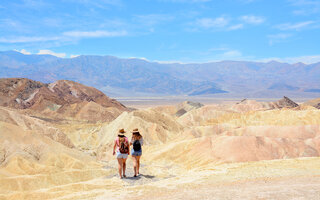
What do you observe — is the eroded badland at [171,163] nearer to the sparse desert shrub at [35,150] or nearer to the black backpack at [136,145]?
the sparse desert shrub at [35,150]

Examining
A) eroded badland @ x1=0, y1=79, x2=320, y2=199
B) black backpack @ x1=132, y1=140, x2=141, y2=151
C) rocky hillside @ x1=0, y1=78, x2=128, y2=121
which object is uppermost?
rocky hillside @ x1=0, y1=78, x2=128, y2=121

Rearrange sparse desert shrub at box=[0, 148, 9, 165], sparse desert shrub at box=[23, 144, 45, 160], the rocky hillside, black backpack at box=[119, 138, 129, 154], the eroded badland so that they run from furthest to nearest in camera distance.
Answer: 1. the rocky hillside
2. sparse desert shrub at box=[23, 144, 45, 160]
3. sparse desert shrub at box=[0, 148, 9, 165]
4. black backpack at box=[119, 138, 129, 154]
5. the eroded badland

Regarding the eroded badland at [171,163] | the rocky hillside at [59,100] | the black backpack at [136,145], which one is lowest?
the eroded badland at [171,163]

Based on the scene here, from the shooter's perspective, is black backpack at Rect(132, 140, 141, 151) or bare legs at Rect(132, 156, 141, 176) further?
bare legs at Rect(132, 156, 141, 176)

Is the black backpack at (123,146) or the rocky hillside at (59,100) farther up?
the rocky hillside at (59,100)

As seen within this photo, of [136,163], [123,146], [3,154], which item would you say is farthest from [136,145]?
[3,154]

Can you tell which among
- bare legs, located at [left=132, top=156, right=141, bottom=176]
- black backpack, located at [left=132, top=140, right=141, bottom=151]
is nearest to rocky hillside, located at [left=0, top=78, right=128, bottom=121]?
bare legs, located at [left=132, top=156, right=141, bottom=176]

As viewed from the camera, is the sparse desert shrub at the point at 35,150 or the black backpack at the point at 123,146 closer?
the black backpack at the point at 123,146

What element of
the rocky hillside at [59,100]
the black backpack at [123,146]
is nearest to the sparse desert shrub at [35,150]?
the black backpack at [123,146]

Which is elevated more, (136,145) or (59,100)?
(59,100)

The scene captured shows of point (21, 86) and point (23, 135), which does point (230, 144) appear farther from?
point (21, 86)

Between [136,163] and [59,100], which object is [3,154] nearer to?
[136,163]

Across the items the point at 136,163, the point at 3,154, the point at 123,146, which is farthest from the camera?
the point at 3,154

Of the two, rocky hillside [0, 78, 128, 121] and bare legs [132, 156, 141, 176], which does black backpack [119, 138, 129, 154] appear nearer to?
bare legs [132, 156, 141, 176]
